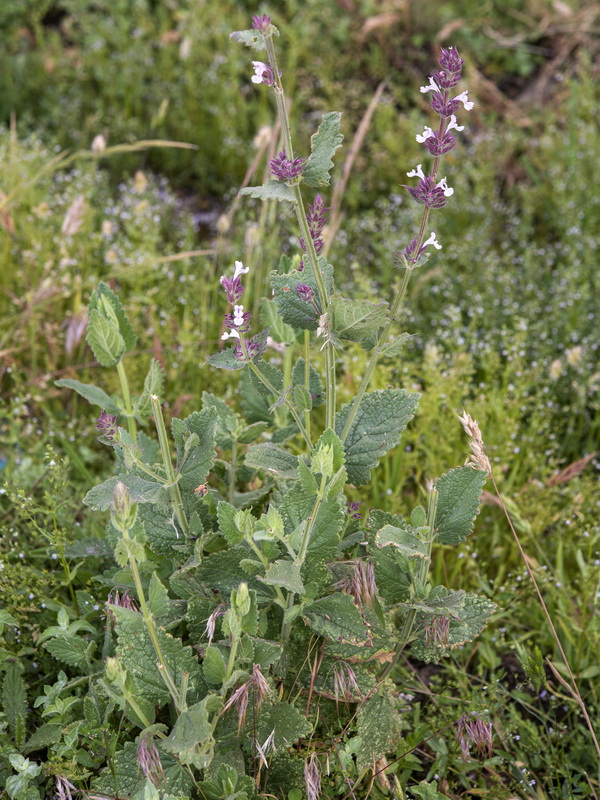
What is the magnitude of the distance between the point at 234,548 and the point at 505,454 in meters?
1.15

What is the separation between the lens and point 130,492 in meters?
1.53

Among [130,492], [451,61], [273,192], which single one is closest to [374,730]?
[130,492]

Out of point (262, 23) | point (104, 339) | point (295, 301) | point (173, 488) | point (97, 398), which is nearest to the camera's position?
point (262, 23)

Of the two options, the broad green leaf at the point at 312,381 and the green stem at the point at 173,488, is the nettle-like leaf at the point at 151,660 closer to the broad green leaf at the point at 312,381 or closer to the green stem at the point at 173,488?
the green stem at the point at 173,488

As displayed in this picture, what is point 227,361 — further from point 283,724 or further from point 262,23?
point 283,724

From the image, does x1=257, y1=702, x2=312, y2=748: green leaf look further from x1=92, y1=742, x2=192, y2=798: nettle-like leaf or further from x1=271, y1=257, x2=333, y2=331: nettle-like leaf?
x1=271, y1=257, x2=333, y2=331: nettle-like leaf

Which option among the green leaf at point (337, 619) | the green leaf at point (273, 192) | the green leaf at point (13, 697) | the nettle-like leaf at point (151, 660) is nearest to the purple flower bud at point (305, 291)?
the green leaf at point (273, 192)

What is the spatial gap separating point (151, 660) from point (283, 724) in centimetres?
27

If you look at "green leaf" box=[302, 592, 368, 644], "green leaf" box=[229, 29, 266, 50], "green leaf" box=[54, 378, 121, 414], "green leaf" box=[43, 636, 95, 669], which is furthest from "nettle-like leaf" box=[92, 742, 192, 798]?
"green leaf" box=[229, 29, 266, 50]

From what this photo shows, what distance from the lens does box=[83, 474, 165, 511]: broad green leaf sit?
152cm

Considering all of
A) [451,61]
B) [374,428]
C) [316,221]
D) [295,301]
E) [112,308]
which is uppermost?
[451,61]

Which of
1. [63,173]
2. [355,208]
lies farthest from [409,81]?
[63,173]

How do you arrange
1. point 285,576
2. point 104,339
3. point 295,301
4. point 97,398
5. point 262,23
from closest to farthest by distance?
point 262,23 < point 285,576 < point 295,301 < point 104,339 < point 97,398

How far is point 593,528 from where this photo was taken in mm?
2379
